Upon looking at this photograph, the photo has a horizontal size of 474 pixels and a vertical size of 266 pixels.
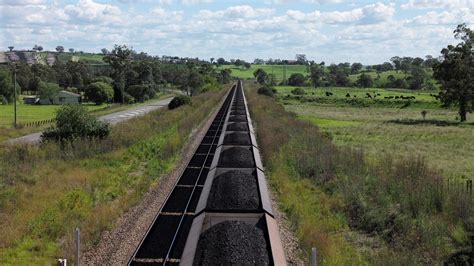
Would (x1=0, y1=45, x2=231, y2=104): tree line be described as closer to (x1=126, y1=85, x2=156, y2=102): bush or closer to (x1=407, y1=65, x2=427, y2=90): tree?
(x1=126, y1=85, x2=156, y2=102): bush

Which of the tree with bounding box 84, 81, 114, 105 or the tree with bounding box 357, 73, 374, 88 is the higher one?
the tree with bounding box 357, 73, 374, 88

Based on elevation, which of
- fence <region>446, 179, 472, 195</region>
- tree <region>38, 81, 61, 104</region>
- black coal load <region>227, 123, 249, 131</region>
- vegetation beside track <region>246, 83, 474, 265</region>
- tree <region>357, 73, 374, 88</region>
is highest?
tree <region>357, 73, 374, 88</region>

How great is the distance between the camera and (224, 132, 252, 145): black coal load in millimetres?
25538

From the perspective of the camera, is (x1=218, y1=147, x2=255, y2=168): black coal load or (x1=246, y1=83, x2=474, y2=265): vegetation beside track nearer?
(x1=246, y1=83, x2=474, y2=265): vegetation beside track

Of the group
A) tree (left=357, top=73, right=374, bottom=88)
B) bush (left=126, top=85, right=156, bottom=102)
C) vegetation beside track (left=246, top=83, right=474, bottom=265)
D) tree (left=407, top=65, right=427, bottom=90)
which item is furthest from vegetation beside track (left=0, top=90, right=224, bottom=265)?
tree (left=357, top=73, right=374, bottom=88)

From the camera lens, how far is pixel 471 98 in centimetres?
6228

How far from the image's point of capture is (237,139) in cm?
2662

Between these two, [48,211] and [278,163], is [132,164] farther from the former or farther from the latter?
[48,211]

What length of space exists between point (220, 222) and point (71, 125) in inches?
797

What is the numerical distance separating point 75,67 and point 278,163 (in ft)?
413

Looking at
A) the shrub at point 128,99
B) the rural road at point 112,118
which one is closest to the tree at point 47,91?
the shrub at point 128,99

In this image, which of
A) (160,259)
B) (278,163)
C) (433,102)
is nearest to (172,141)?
(278,163)

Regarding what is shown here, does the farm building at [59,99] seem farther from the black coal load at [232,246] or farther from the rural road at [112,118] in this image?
the black coal load at [232,246]

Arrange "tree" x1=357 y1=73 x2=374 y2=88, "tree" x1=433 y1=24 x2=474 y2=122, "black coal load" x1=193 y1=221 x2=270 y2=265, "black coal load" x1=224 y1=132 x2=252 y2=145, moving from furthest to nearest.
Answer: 1. "tree" x1=357 y1=73 x2=374 y2=88
2. "tree" x1=433 y1=24 x2=474 y2=122
3. "black coal load" x1=224 y1=132 x2=252 y2=145
4. "black coal load" x1=193 y1=221 x2=270 y2=265
